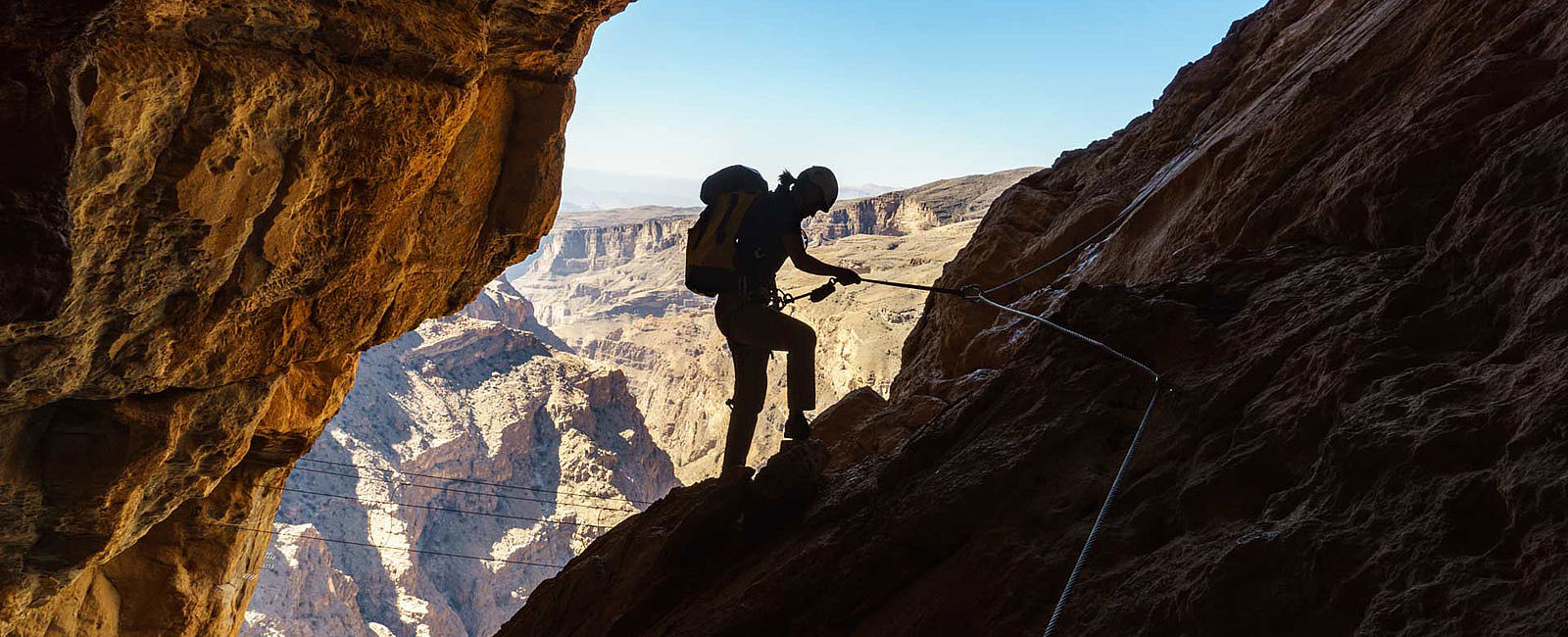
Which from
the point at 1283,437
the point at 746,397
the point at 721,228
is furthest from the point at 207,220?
A: the point at 1283,437

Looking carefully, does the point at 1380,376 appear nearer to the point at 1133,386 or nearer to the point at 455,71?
the point at 1133,386

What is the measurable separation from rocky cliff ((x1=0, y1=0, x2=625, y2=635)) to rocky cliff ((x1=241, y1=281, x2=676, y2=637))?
31.6 meters

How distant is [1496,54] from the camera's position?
339 cm

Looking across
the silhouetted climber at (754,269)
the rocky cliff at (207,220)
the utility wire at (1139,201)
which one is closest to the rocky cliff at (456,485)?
the rocky cliff at (207,220)

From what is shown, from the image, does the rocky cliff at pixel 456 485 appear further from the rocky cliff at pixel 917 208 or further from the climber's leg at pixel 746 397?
the climber's leg at pixel 746 397

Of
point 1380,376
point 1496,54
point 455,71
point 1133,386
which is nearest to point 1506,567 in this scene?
point 1380,376

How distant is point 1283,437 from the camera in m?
2.54

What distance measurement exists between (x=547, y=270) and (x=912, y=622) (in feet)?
426

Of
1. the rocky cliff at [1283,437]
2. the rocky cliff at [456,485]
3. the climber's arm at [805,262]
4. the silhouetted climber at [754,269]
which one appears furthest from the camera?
the rocky cliff at [456,485]

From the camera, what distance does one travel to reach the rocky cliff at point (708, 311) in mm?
37719

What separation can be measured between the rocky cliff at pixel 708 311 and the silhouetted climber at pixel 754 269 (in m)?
17.4

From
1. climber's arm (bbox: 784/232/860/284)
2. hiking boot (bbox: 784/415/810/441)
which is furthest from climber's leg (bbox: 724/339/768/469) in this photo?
climber's arm (bbox: 784/232/860/284)

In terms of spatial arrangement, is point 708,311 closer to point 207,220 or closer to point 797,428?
point 797,428

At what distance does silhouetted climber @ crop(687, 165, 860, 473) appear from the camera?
17.7ft
